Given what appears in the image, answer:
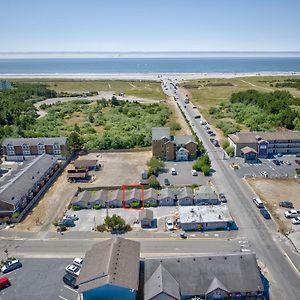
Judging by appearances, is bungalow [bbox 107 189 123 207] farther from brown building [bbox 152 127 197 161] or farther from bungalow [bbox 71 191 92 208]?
brown building [bbox 152 127 197 161]

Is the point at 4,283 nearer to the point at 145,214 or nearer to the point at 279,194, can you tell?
the point at 145,214

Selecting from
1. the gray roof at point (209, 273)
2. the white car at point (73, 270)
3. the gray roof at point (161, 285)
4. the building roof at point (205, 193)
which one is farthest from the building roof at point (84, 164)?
the gray roof at point (161, 285)

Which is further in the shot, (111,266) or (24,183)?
(24,183)

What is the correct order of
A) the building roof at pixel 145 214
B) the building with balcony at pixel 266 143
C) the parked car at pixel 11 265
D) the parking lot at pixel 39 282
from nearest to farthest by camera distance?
1. the parking lot at pixel 39 282
2. the parked car at pixel 11 265
3. the building roof at pixel 145 214
4. the building with balcony at pixel 266 143

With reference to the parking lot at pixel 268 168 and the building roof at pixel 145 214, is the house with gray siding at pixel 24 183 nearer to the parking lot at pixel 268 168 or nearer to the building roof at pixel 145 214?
the building roof at pixel 145 214

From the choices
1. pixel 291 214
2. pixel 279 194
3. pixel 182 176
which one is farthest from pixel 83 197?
pixel 279 194

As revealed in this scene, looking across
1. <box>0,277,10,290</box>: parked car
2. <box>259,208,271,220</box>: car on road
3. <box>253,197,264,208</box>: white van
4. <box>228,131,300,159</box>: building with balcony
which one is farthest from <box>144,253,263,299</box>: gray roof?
<box>228,131,300,159</box>: building with balcony
